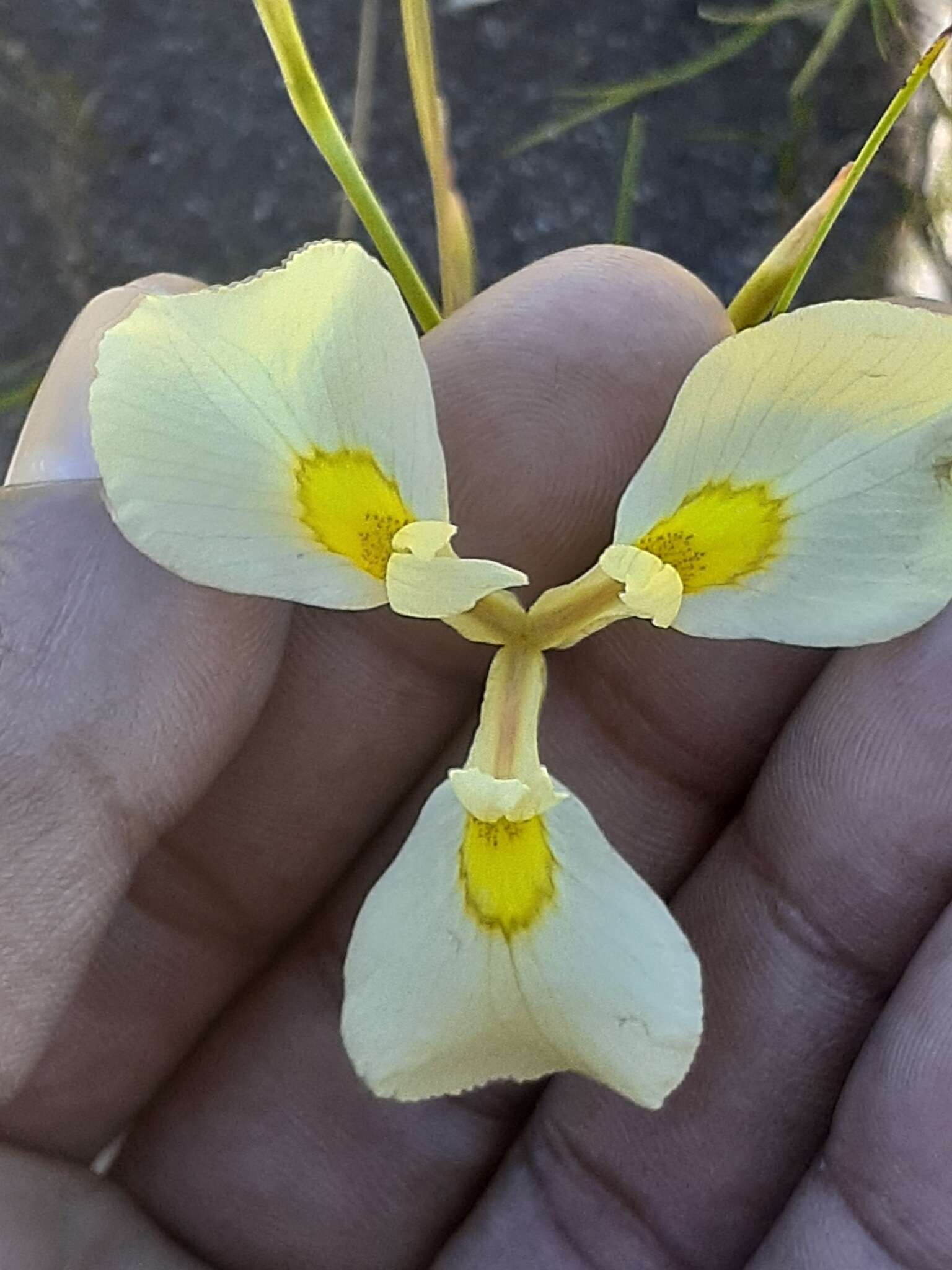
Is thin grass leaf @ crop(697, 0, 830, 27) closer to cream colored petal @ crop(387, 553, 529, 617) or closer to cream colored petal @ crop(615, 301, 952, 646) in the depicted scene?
cream colored petal @ crop(615, 301, 952, 646)

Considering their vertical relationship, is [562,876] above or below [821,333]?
below

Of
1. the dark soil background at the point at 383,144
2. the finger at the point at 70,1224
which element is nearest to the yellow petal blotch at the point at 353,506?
the finger at the point at 70,1224

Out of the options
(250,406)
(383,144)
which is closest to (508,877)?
(250,406)

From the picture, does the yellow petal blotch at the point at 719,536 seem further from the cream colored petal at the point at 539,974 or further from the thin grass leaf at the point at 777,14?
the thin grass leaf at the point at 777,14

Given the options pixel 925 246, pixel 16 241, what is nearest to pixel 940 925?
pixel 925 246

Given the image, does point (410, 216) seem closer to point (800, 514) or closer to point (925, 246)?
point (925, 246)

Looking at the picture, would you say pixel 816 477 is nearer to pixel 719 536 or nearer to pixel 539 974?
pixel 719 536
